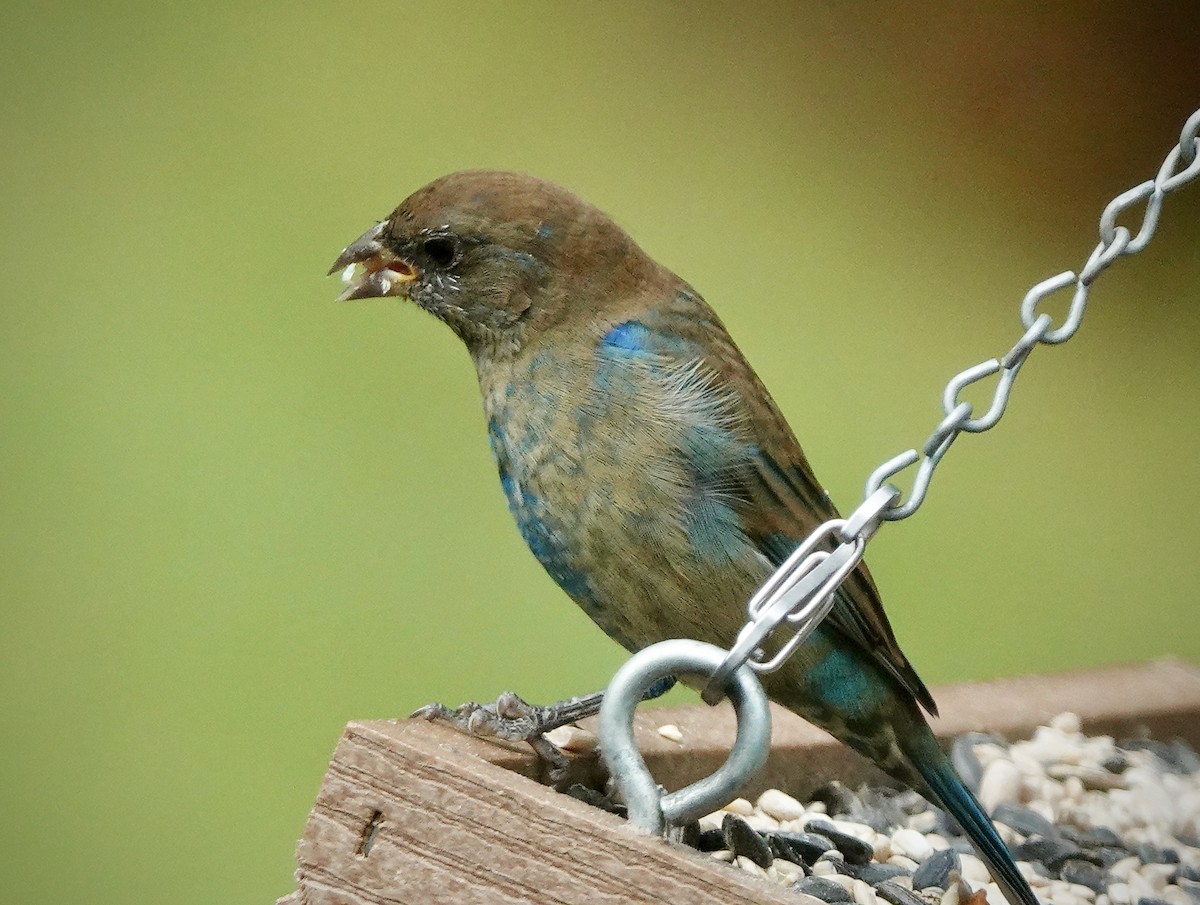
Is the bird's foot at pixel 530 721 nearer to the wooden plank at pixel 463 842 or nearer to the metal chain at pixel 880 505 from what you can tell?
the wooden plank at pixel 463 842

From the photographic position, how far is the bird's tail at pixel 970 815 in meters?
1.66

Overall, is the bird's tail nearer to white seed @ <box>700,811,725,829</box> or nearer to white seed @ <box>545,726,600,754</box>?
white seed @ <box>700,811,725,829</box>

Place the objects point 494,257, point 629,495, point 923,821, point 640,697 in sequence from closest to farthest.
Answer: point 640,697 < point 629,495 < point 494,257 < point 923,821

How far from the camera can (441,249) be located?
66.2 inches

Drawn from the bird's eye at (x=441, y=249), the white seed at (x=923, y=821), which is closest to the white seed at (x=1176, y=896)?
the white seed at (x=923, y=821)

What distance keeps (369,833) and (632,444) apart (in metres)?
0.59

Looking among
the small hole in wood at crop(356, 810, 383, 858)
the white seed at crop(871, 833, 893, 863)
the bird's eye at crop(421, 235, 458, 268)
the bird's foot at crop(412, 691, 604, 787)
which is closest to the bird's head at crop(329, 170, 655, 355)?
the bird's eye at crop(421, 235, 458, 268)

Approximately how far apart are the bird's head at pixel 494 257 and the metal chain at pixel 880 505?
0.69 meters

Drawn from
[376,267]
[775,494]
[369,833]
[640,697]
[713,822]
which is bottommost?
[369,833]

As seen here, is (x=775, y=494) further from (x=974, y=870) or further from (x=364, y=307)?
(x=364, y=307)

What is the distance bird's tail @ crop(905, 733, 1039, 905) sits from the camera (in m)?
1.66

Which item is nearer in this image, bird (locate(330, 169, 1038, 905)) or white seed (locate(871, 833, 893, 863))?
bird (locate(330, 169, 1038, 905))

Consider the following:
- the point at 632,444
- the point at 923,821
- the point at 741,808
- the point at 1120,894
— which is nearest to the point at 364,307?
the point at 632,444

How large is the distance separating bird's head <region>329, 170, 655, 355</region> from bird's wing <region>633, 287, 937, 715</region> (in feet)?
0.36
